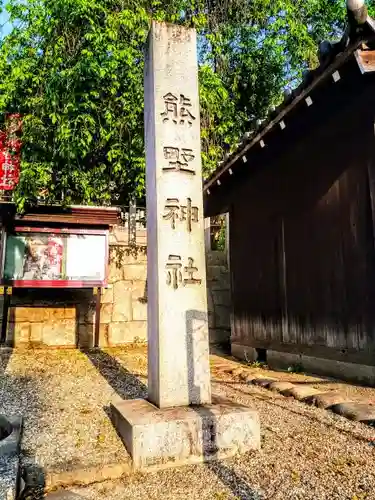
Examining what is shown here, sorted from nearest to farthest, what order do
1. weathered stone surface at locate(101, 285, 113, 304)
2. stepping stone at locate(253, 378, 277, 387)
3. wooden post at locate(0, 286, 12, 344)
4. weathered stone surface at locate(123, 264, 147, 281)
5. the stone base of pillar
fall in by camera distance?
1. the stone base of pillar
2. stepping stone at locate(253, 378, 277, 387)
3. wooden post at locate(0, 286, 12, 344)
4. weathered stone surface at locate(101, 285, 113, 304)
5. weathered stone surface at locate(123, 264, 147, 281)

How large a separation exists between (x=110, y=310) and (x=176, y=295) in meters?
6.70

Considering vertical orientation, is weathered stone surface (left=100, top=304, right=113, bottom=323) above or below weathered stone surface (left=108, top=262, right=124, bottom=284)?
below

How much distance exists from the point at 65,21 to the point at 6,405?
849 centimetres

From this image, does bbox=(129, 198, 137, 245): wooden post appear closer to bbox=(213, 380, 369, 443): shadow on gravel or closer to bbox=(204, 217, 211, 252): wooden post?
bbox=(204, 217, 211, 252): wooden post

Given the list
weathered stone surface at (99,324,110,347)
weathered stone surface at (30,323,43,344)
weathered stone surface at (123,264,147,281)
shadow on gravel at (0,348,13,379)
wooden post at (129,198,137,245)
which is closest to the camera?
shadow on gravel at (0,348,13,379)

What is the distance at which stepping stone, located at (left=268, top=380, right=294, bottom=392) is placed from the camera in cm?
562

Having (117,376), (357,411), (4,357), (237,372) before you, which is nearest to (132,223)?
(4,357)

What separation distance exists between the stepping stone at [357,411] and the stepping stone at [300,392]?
0.57m

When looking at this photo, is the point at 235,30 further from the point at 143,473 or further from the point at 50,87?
the point at 143,473

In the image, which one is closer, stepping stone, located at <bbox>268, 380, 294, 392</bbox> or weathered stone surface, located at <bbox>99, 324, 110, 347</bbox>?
stepping stone, located at <bbox>268, 380, 294, 392</bbox>

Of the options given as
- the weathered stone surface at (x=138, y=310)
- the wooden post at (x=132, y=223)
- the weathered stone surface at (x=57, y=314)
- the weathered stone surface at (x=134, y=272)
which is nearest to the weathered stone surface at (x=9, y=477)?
the weathered stone surface at (x=57, y=314)

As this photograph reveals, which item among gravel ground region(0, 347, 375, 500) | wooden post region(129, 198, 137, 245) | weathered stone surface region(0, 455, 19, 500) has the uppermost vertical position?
wooden post region(129, 198, 137, 245)

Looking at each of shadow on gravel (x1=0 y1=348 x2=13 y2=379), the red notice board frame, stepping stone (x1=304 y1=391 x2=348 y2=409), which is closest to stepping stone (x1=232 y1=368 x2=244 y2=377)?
stepping stone (x1=304 y1=391 x2=348 y2=409)

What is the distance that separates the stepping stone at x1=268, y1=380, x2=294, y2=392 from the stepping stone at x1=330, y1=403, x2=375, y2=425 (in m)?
1.02
